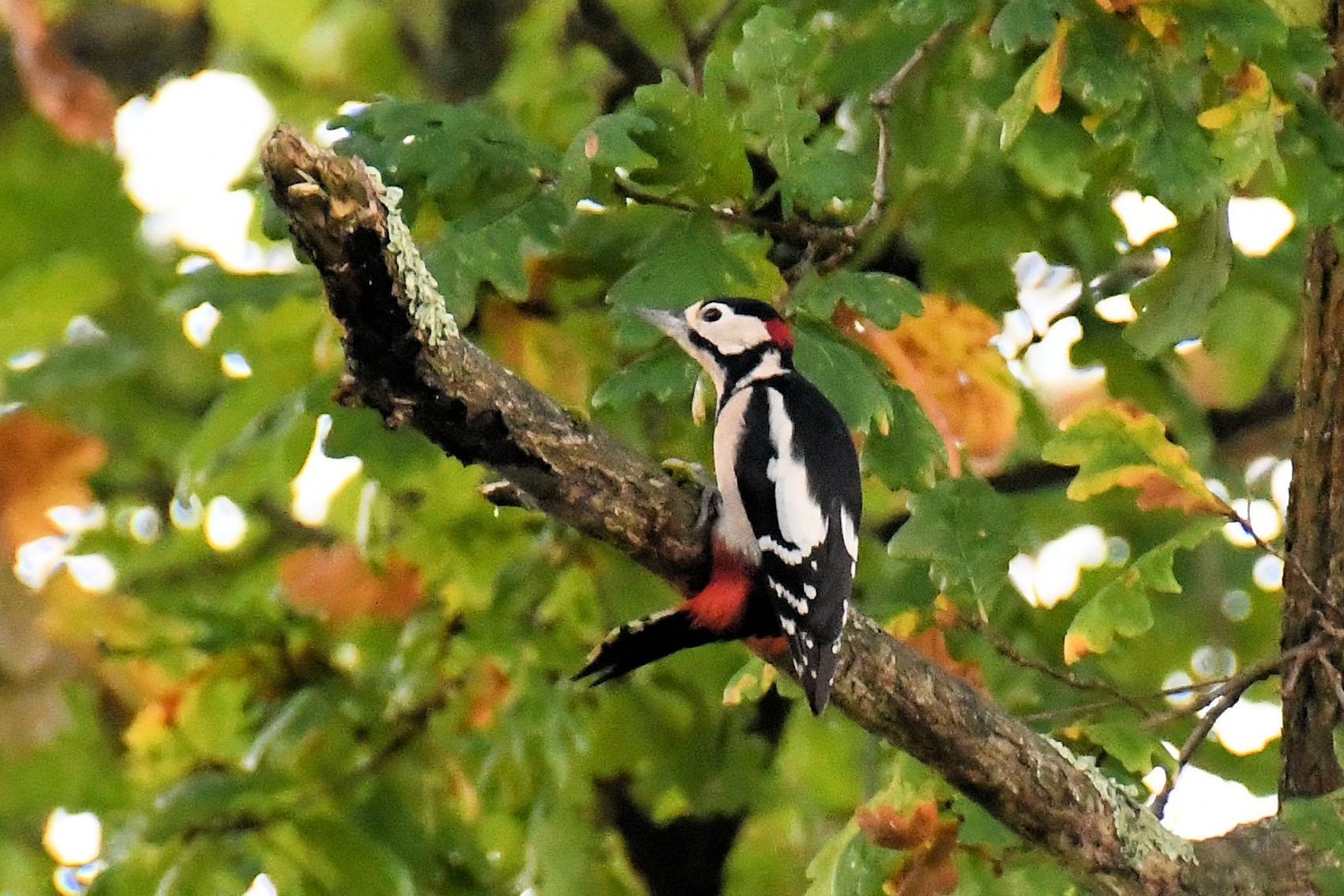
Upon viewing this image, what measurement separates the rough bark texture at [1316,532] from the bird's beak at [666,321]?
0.98 meters

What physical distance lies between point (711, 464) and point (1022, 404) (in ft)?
2.49

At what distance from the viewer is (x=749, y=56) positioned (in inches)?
Result: 97.7

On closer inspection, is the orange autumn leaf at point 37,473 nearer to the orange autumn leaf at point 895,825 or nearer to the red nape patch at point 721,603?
the red nape patch at point 721,603

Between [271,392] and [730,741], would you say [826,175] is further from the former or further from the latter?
[730,741]

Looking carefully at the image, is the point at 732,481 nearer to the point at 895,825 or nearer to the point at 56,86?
the point at 895,825

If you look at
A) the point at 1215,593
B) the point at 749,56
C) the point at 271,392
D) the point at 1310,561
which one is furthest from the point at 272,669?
the point at 1215,593

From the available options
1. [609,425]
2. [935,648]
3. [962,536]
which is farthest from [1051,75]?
[609,425]

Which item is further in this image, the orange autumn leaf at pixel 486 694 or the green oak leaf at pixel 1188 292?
the orange autumn leaf at pixel 486 694

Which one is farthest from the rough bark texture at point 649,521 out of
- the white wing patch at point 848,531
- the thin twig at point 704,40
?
the thin twig at point 704,40

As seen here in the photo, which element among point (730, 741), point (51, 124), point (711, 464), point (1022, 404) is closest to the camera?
point (711, 464)

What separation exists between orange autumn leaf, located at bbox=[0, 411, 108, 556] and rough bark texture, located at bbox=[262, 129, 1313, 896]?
101cm

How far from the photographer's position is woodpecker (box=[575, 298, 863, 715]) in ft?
7.18

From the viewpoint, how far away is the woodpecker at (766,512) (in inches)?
86.1

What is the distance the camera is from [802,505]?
250 centimetres
